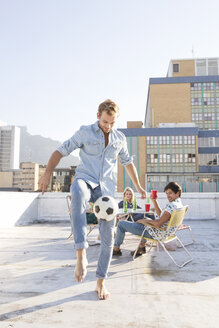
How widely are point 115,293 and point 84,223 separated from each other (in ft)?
2.83

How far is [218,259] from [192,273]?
1053mm

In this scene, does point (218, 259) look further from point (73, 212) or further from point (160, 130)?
point (160, 130)

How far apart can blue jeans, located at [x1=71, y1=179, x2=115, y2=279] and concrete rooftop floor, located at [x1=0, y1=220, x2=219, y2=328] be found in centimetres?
38

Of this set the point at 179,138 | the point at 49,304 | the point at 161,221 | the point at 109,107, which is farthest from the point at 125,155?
the point at 179,138

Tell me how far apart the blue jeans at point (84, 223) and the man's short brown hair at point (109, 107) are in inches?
26.8

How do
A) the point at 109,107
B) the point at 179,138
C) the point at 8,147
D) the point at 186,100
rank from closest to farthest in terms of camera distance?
the point at 109,107
the point at 179,138
the point at 186,100
the point at 8,147

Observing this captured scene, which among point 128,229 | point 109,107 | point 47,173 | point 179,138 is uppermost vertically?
point 179,138

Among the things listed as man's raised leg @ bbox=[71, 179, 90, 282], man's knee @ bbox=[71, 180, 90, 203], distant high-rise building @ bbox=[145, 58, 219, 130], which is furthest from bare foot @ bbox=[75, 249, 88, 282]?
distant high-rise building @ bbox=[145, 58, 219, 130]

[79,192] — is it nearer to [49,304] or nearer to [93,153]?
[93,153]

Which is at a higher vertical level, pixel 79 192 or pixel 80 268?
pixel 79 192

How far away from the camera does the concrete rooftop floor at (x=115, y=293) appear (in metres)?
1.93

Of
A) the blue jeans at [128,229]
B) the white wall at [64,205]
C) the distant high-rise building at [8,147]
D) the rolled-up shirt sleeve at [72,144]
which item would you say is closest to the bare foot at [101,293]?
the rolled-up shirt sleeve at [72,144]

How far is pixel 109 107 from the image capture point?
2.33 m

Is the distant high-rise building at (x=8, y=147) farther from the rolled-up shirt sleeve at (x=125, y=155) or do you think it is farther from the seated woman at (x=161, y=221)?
the rolled-up shirt sleeve at (x=125, y=155)
